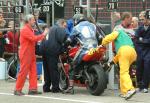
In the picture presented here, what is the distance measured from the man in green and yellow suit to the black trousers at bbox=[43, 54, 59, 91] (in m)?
1.43

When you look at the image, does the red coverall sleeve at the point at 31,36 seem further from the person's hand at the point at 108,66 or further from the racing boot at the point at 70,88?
the person's hand at the point at 108,66

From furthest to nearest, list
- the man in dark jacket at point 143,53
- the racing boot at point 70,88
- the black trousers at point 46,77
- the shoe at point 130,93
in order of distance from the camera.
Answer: the black trousers at point 46,77 → the man in dark jacket at point 143,53 → the racing boot at point 70,88 → the shoe at point 130,93

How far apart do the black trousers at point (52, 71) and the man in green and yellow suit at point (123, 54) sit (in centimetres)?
143

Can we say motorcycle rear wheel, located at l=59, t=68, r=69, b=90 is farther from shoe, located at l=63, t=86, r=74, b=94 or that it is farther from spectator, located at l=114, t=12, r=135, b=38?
spectator, located at l=114, t=12, r=135, b=38

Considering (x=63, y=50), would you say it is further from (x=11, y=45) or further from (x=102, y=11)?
(x=102, y=11)

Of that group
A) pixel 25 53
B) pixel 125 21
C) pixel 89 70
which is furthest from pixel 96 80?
pixel 25 53

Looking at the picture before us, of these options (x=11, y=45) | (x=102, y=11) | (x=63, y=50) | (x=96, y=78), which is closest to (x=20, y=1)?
(x=11, y=45)

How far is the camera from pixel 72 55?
Answer: 1258 cm

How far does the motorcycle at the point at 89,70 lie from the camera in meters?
11.9

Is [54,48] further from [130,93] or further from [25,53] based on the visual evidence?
[130,93]

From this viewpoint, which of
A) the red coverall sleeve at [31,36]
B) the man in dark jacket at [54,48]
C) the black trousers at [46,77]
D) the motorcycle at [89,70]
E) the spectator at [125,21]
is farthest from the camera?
the black trousers at [46,77]

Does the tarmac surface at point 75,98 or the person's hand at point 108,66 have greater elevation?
the person's hand at point 108,66

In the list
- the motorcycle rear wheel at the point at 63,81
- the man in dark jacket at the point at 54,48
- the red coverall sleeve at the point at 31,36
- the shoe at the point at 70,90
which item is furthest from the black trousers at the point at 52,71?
the red coverall sleeve at the point at 31,36

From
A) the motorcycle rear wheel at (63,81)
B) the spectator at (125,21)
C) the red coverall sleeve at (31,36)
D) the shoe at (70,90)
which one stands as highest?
the spectator at (125,21)
